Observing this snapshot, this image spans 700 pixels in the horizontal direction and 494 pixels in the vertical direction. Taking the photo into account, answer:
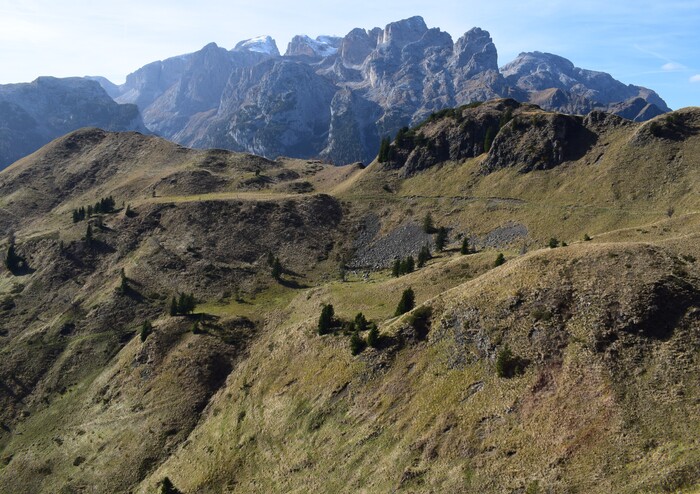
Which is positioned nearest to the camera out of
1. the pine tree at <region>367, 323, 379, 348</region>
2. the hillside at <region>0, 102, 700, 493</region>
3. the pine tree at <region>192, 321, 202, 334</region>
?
the hillside at <region>0, 102, 700, 493</region>

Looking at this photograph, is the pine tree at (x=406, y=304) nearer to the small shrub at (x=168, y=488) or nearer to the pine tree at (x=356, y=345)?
the pine tree at (x=356, y=345)

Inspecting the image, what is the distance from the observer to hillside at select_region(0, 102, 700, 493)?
38844mm

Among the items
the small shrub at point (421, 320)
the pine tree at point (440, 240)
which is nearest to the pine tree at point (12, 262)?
the pine tree at point (440, 240)

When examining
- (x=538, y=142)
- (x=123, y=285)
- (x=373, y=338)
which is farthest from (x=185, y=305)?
(x=538, y=142)

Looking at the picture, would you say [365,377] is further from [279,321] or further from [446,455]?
[279,321]

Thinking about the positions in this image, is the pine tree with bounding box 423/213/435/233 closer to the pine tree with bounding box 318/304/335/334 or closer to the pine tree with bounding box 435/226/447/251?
the pine tree with bounding box 435/226/447/251

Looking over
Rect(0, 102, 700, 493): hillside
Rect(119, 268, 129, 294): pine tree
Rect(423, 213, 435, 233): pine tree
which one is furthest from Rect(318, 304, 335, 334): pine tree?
Rect(119, 268, 129, 294): pine tree

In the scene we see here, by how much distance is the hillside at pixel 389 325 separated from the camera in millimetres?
38844

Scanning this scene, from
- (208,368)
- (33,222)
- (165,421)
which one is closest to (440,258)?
(208,368)

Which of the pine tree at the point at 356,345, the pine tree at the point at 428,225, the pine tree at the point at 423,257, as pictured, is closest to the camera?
the pine tree at the point at 356,345

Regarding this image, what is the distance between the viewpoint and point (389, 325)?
5975cm

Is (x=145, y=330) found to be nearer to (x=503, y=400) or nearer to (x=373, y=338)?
(x=373, y=338)

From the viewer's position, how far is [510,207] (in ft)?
370

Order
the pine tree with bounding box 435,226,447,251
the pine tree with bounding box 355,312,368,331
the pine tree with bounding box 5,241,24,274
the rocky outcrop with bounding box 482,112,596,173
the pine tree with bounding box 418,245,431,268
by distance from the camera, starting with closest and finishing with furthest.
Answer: the pine tree with bounding box 355,312,368,331, the pine tree with bounding box 418,245,431,268, the pine tree with bounding box 435,226,447,251, the pine tree with bounding box 5,241,24,274, the rocky outcrop with bounding box 482,112,596,173
